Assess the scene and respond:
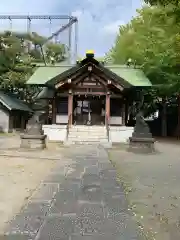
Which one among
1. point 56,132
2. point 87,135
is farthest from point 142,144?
point 56,132

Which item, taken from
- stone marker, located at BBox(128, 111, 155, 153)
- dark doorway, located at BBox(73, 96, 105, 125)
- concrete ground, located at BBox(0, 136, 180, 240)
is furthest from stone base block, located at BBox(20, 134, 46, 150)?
dark doorway, located at BBox(73, 96, 105, 125)

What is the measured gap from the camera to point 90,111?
1069 inches

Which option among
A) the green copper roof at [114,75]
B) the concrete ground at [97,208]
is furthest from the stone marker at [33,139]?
the green copper roof at [114,75]

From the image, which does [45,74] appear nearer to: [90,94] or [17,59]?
[90,94]

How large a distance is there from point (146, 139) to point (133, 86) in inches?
343

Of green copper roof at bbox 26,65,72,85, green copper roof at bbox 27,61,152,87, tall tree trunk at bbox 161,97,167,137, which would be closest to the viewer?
green copper roof at bbox 27,61,152,87

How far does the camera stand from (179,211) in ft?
17.7

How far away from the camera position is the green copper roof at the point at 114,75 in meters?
23.8

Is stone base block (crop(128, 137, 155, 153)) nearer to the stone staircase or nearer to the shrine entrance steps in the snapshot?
the shrine entrance steps

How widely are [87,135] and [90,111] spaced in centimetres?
582

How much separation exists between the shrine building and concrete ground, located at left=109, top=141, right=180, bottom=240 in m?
11.4

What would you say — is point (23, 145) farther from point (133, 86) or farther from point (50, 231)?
point (50, 231)

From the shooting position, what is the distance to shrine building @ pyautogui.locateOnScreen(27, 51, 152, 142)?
22531 mm

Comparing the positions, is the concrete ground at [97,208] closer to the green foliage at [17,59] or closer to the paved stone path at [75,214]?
the paved stone path at [75,214]
